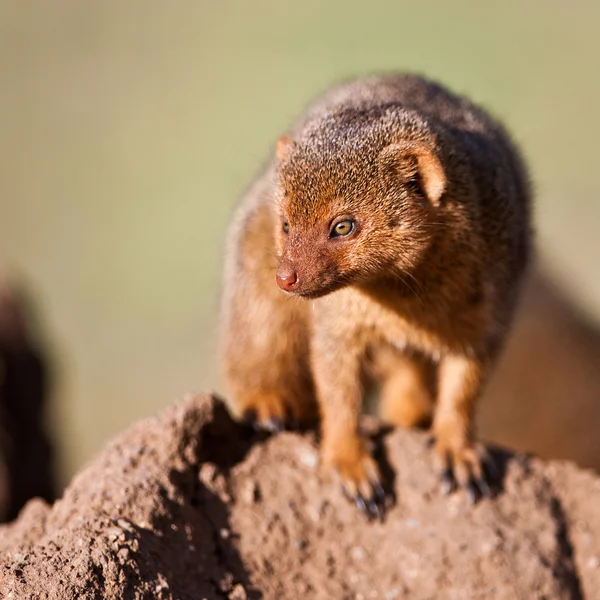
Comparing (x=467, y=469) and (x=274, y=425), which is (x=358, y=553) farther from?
(x=274, y=425)

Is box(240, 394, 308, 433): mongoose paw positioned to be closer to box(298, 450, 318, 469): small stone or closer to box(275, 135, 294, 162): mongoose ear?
box(298, 450, 318, 469): small stone

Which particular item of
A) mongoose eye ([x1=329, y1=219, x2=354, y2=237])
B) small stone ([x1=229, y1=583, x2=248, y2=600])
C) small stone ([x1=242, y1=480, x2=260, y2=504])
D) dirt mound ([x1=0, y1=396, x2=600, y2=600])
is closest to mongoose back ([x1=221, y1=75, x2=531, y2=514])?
mongoose eye ([x1=329, y1=219, x2=354, y2=237])

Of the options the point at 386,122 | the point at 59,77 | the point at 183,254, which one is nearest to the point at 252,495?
the point at 386,122

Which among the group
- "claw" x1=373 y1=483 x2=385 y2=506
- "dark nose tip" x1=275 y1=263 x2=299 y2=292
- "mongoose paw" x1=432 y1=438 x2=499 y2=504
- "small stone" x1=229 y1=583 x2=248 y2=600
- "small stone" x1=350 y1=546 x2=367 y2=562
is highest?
"dark nose tip" x1=275 y1=263 x2=299 y2=292

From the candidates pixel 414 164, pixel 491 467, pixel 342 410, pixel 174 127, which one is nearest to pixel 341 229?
pixel 414 164

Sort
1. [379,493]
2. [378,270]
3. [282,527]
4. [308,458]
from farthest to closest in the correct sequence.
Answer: [308,458] → [379,493] → [282,527] → [378,270]

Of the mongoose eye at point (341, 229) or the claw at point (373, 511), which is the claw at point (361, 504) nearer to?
the claw at point (373, 511)

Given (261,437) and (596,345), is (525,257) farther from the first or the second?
(596,345)
